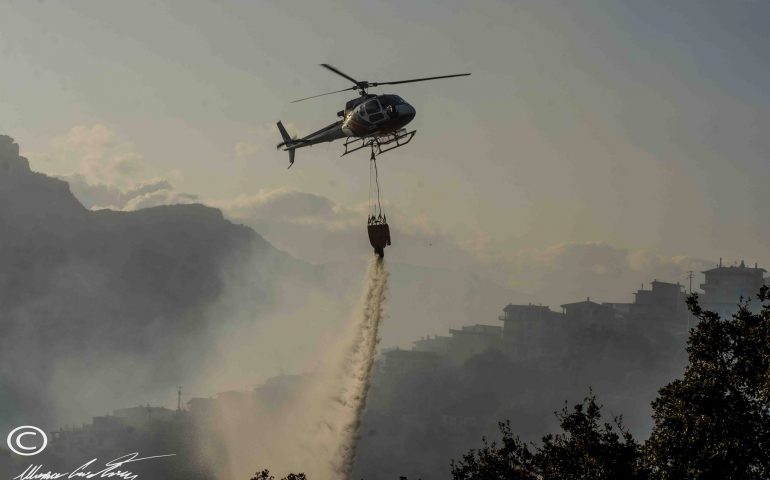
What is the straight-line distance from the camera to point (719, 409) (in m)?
39.6

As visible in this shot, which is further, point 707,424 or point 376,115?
point 376,115

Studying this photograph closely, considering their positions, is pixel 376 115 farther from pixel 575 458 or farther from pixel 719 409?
pixel 719 409

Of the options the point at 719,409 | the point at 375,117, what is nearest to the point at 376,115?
the point at 375,117

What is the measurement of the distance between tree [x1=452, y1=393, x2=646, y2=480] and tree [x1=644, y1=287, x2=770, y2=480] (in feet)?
5.72

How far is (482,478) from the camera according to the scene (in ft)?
156

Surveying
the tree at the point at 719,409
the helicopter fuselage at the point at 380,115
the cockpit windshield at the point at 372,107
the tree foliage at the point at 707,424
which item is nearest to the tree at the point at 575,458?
the tree foliage at the point at 707,424

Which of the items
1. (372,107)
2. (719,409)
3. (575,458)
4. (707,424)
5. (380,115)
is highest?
(372,107)

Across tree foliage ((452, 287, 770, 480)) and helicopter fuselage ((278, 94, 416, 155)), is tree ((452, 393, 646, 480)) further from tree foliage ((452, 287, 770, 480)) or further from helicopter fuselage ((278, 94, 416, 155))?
helicopter fuselage ((278, 94, 416, 155))

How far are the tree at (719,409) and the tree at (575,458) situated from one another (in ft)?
5.72

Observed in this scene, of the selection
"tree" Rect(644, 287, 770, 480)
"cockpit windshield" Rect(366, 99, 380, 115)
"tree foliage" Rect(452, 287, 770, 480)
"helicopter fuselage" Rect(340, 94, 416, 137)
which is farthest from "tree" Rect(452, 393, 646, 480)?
"cockpit windshield" Rect(366, 99, 380, 115)

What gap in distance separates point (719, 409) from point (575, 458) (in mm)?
7585

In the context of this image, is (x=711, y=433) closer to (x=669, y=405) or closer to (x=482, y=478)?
(x=669, y=405)

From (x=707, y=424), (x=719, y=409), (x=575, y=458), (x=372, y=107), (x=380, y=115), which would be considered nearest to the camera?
(x=707, y=424)

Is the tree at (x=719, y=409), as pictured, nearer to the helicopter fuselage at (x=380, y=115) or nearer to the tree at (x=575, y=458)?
the tree at (x=575, y=458)
